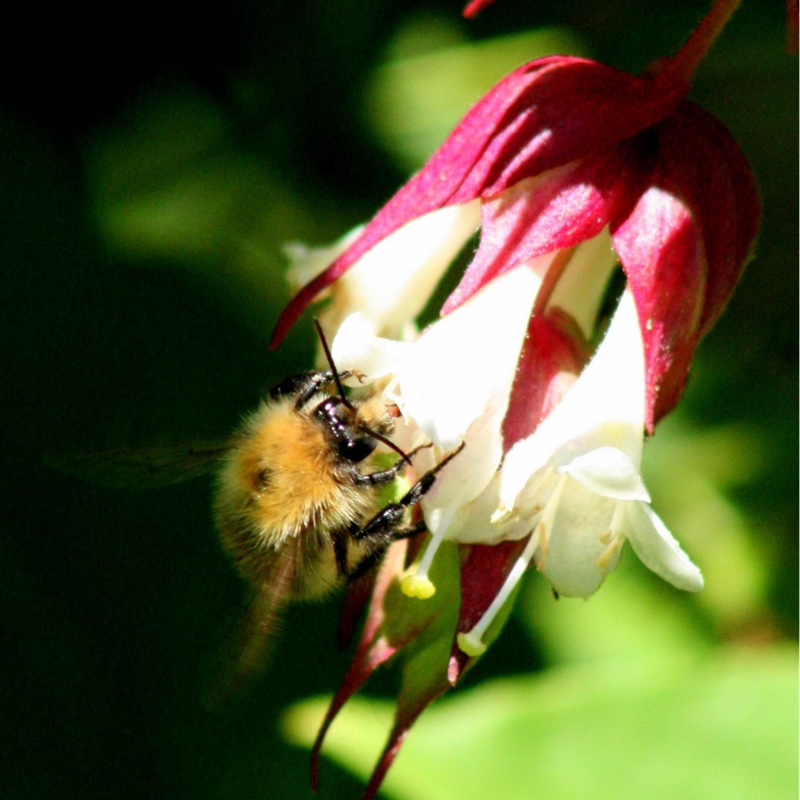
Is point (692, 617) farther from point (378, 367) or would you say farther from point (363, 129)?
point (378, 367)

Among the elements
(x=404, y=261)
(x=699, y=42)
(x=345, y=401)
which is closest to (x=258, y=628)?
(x=345, y=401)

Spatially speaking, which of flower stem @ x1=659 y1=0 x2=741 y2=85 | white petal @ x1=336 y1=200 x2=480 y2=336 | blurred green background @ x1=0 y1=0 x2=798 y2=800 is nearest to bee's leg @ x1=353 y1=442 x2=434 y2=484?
white petal @ x1=336 y1=200 x2=480 y2=336

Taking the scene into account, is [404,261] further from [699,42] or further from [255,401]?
[255,401]

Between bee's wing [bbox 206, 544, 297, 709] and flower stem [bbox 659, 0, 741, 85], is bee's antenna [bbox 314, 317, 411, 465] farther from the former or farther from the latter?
flower stem [bbox 659, 0, 741, 85]

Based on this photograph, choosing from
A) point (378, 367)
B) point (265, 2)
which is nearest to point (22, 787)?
point (378, 367)

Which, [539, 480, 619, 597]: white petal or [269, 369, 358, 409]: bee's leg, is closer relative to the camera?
[539, 480, 619, 597]: white petal
